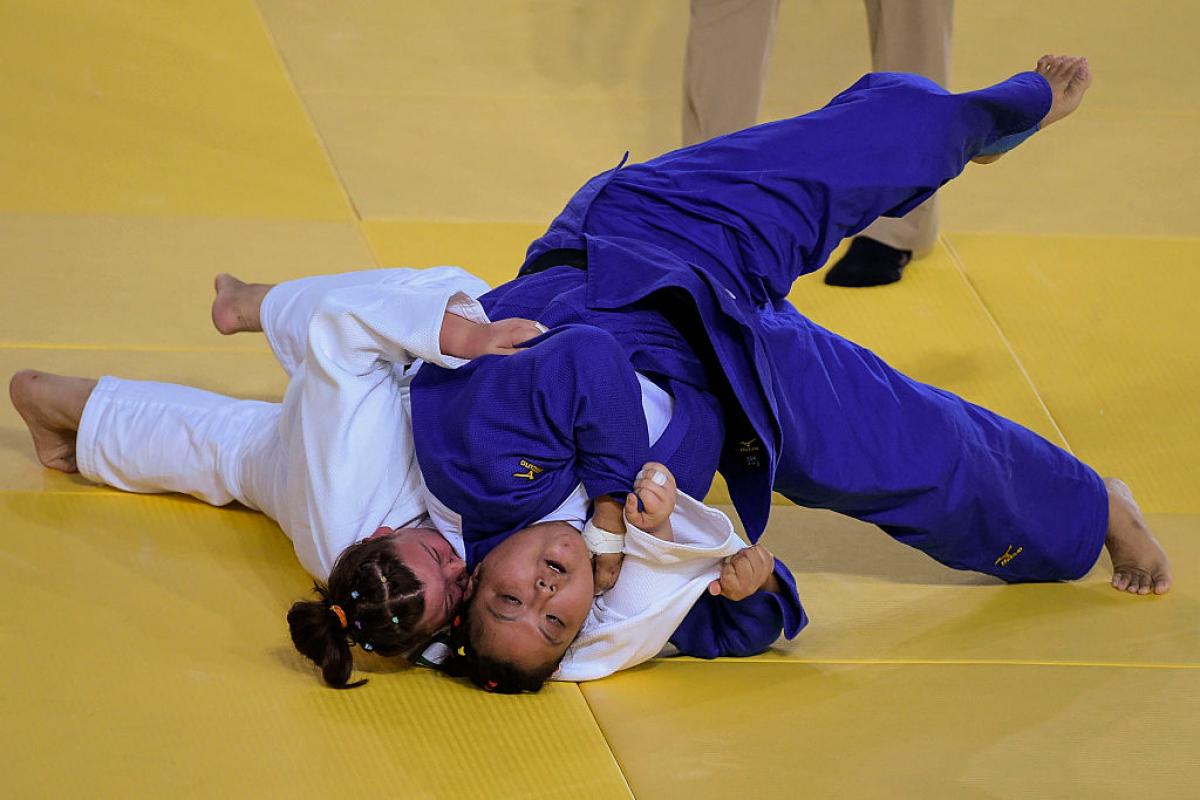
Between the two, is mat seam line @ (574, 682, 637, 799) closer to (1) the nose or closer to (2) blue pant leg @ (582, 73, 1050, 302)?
(1) the nose

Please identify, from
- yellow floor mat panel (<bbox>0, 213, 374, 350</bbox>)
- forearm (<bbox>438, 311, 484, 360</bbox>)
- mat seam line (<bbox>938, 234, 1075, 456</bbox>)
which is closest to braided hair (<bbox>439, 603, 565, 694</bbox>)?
forearm (<bbox>438, 311, 484, 360</bbox>)

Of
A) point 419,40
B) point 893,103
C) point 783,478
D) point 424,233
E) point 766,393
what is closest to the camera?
point 766,393

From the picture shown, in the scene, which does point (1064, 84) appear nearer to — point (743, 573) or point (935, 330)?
point (935, 330)

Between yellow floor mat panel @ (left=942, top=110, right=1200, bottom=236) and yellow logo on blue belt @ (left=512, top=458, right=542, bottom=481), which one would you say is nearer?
yellow logo on blue belt @ (left=512, top=458, right=542, bottom=481)

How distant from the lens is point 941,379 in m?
3.79

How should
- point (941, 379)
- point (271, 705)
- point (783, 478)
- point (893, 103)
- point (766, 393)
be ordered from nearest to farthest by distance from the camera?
point (271, 705)
point (766, 393)
point (783, 478)
point (893, 103)
point (941, 379)

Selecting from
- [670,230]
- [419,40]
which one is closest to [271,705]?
[670,230]

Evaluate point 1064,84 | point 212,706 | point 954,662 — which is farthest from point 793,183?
point 212,706

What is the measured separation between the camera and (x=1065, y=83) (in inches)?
125

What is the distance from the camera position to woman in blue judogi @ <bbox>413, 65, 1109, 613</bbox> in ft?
8.64

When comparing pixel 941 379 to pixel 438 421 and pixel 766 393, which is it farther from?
pixel 438 421

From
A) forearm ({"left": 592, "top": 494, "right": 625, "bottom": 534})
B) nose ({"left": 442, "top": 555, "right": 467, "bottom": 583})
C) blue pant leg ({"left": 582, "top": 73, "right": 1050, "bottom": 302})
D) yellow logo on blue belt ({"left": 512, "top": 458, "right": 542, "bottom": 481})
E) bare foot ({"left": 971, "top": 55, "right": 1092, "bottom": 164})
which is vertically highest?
bare foot ({"left": 971, "top": 55, "right": 1092, "bottom": 164})

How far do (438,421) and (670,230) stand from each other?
2.13ft

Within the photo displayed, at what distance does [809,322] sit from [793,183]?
0.89ft
